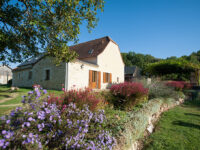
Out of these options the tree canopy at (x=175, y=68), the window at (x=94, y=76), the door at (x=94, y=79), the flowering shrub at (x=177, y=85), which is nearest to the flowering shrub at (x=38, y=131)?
the flowering shrub at (x=177, y=85)

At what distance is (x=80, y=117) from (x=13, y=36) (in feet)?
18.7

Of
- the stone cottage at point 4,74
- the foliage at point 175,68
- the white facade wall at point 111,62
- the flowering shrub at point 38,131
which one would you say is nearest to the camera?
the flowering shrub at point 38,131

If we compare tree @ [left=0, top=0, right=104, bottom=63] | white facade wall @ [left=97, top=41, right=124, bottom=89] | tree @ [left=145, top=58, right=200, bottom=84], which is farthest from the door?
tree @ [left=145, top=58, right=200, bottom=84]

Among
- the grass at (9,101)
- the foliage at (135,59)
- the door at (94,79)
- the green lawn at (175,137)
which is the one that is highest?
the foliage at (135,59)

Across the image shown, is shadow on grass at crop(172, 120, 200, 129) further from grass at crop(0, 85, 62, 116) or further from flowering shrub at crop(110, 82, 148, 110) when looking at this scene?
grass at crop(0, 85, 62, 116)

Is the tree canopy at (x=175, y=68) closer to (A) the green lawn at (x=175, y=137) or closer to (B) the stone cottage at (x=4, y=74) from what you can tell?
(A) the green lawn at (x=175, y=137)

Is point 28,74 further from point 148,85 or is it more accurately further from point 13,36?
point 148,85

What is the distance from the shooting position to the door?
38.3 feet

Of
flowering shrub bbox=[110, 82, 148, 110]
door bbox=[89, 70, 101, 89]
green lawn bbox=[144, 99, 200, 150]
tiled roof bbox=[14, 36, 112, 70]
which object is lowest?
green lawn bbox=[144, 99, 200, 150]

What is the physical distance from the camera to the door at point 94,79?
11664 millimetres

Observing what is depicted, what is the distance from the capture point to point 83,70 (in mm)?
10727

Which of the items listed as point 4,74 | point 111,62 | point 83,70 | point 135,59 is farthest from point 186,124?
point 135,59

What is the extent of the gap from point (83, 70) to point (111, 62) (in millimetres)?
5773

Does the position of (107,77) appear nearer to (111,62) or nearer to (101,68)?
(101,68)
